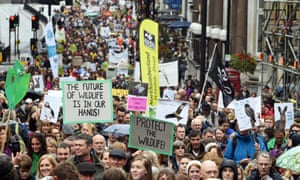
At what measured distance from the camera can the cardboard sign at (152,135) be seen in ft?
43.4

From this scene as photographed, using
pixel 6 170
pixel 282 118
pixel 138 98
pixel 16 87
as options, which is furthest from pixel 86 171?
pixel 282 118

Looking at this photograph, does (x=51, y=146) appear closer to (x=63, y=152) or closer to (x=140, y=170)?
(x=63, y=152)

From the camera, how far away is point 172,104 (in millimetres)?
17172

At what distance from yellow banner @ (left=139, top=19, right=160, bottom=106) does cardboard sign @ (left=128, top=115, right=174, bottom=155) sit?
414 cm

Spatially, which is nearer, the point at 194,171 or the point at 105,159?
the point at 194,171

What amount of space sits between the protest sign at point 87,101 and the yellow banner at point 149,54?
1.91 meters

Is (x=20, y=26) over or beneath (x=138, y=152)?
beneath

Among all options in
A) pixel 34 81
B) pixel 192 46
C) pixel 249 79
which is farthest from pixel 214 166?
pixel 192 46

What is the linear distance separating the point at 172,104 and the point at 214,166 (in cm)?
580

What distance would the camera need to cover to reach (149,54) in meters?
17.7

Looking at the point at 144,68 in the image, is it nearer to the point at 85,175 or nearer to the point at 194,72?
the point at 85,175

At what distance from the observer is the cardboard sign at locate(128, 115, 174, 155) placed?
1322cm

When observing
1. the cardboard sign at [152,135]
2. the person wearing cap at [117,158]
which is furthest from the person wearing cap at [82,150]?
the cardboard sign at [152,135]

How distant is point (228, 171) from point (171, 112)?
5494 millimetres
